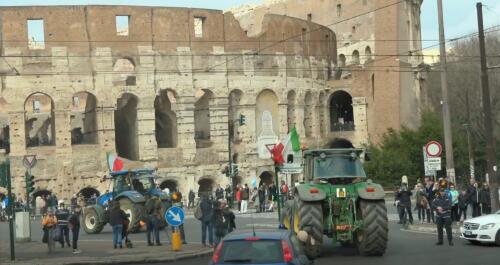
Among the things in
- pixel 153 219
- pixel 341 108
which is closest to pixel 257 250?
pixel 153 219

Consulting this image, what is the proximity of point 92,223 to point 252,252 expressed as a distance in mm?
22249

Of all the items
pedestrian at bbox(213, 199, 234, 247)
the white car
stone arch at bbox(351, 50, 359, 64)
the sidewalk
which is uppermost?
stone arch at bbox(351, 50, 359, 64)

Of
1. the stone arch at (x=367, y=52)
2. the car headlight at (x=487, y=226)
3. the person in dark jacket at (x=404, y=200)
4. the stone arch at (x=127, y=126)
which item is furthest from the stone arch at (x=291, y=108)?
the car headlight at (x=487, y=226)

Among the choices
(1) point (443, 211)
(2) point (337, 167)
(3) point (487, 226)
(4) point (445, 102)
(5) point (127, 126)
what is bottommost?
(3) point (487, 226)

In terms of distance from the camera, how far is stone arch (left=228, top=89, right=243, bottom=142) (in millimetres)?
61219

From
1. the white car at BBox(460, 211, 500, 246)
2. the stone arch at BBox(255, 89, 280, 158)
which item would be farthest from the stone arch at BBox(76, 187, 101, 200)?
the white car at BBox(460, 211, 500, 246)

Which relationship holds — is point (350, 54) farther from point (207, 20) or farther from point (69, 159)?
point (69, 159)

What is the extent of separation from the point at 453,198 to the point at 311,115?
3939 cm

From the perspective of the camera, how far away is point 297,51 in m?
64.2

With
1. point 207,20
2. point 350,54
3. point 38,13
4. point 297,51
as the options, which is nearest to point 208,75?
point 207,20

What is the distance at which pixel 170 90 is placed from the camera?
2308 inches

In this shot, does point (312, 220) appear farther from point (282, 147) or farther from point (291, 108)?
point (291, 108)

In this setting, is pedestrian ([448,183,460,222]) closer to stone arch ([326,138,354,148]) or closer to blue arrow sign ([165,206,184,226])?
blue arrow sign ([165,206,184,226])

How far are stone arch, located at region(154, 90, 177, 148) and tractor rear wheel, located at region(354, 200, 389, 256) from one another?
40940mm
